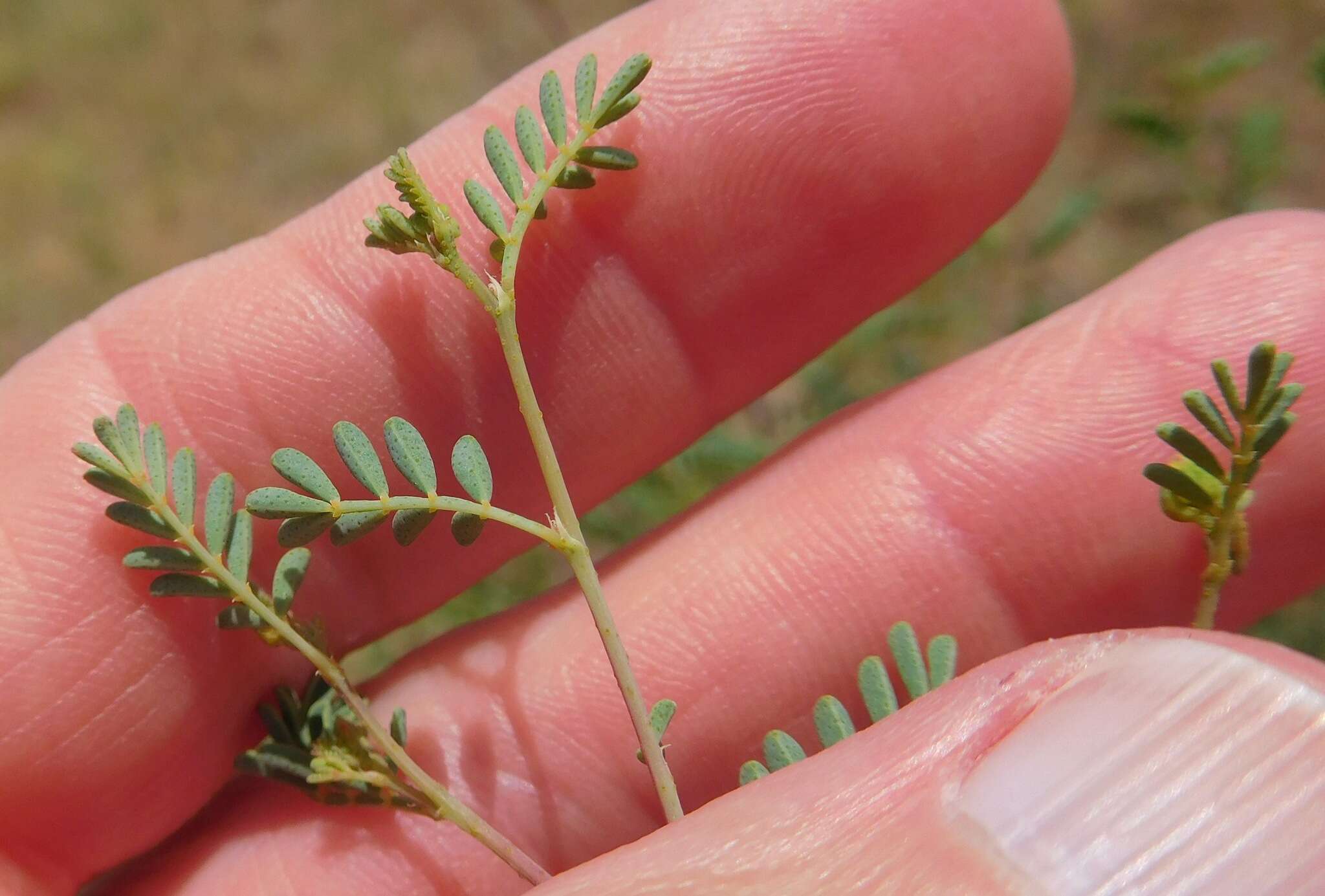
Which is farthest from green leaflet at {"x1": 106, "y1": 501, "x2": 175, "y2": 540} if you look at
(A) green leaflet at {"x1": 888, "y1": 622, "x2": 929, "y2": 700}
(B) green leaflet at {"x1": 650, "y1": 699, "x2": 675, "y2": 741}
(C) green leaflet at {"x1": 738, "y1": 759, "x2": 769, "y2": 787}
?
(A) green leaflet at {"x1": 888, "y1": 622, "x2": 929, "y2": 700}

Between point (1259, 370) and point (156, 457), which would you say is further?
point (156, 457)

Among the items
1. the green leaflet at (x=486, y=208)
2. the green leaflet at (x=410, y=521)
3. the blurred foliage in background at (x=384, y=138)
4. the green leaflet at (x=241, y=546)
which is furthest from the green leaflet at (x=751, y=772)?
the blurred foliage in background at (x=384, y=138)

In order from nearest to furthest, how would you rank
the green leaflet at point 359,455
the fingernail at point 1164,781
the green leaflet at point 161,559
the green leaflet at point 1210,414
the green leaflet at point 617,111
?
the fingernail at point 1164,781
the green leaflet at point 1210,414
the green leaflet at point 359,455
the green leaflet at point 161,559
the green leaflet at point 617,111

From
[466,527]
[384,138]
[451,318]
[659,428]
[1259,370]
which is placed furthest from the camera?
[384,138]

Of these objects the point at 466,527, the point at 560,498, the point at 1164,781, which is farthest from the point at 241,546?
the point at 1164,781

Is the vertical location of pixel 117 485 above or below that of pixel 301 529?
above

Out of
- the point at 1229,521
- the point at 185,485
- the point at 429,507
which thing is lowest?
the point at 1229,521

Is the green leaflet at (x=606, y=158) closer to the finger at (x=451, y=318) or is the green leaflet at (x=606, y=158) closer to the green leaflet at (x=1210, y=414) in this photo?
the finger at (x=451, y=318)

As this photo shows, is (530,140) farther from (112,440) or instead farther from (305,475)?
(112,440)
